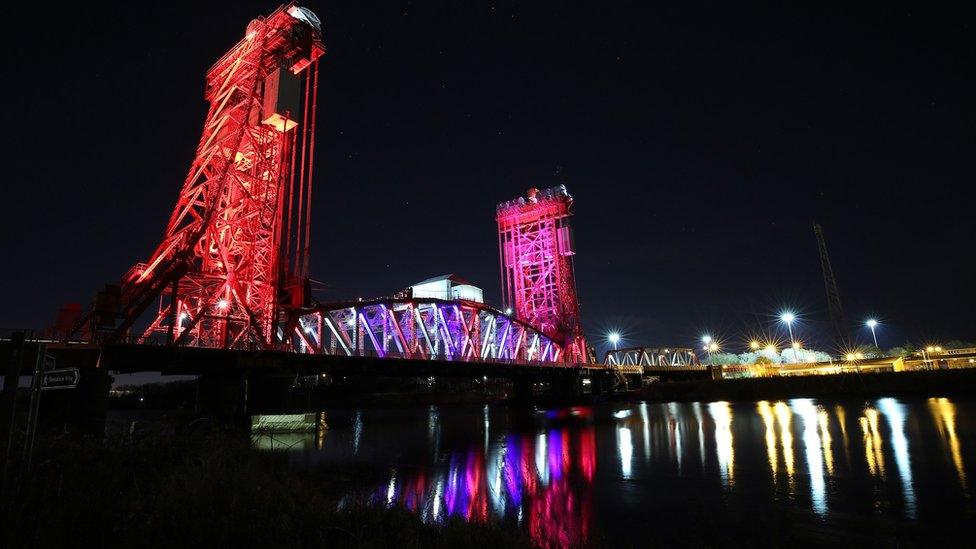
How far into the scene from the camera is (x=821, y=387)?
6297 centimetres

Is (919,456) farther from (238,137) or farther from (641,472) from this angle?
(238,137)

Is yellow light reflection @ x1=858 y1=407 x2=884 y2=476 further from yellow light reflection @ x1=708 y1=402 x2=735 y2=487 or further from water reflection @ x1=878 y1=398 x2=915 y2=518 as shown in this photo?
yellow light reflection @ x1=708 y1=402 x2=735 y2=487

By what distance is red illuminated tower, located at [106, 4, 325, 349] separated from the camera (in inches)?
1355

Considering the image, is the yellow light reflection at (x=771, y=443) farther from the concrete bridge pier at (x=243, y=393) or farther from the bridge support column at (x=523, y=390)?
the bridge support column at (x=523, y=390)

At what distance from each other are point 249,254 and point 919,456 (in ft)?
128

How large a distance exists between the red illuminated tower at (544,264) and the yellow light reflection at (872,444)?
47022mm

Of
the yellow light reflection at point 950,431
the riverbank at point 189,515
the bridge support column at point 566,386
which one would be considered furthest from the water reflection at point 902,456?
the bridge support column at point 566,386

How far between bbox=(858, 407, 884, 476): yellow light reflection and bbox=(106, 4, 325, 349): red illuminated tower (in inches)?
1278

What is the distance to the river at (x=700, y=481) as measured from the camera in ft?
37.3

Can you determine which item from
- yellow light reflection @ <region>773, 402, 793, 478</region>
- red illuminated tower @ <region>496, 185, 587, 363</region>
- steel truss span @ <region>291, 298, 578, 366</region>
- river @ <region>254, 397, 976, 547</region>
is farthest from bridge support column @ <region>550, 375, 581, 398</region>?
river @ <region>254, 397, 976, 547</region>

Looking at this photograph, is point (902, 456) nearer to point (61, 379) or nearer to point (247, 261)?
point (61, 379)

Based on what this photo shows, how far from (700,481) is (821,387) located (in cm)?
5820

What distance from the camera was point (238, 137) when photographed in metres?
37.9

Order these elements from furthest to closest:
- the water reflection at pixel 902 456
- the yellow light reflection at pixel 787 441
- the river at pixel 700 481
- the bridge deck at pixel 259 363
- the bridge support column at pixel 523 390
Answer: the bridge support column at pixel 523 390 → the bridge deck at pixel 259 363 → the yellow light reflection at pixel 787 441 → the water reflection at pixel 902 456 → the river at pixel 700 481
